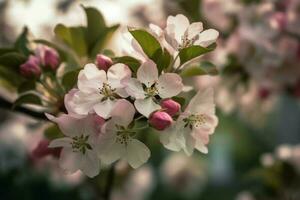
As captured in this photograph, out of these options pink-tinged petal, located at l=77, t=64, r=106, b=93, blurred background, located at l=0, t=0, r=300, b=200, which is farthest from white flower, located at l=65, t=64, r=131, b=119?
blurred background, located at l=0, t=0, r=300, b=200

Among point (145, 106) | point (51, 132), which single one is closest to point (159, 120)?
point (145, 106)

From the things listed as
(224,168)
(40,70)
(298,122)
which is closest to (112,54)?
(40,70)

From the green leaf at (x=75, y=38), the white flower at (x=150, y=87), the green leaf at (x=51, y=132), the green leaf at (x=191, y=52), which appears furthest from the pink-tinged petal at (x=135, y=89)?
the green leaf at (x=75, y=38)

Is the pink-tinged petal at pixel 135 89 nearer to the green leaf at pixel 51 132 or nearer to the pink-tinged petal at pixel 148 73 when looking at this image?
the pink-tinged petal at pixel 148 73

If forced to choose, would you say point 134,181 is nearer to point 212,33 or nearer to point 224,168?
point 212,33

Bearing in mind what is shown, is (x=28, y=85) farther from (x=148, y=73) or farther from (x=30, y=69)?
(x=148, y=73)

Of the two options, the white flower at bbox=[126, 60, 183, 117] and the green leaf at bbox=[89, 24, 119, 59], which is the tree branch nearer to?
the green leaf at bbox=[89, 24, 119, 59]
